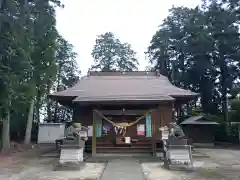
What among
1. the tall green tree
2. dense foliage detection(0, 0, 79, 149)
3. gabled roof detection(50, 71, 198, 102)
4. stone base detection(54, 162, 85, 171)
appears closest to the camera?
stone base detection(54, 162, 85, 171)

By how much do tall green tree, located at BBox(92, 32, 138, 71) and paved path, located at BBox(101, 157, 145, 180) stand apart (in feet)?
87.8

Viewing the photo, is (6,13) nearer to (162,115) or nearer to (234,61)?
(162,115)

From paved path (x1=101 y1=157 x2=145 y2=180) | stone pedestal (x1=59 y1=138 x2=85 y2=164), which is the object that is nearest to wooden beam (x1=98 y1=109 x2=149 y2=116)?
paved path (x1=101 y1=157 x2=145 y2=180)

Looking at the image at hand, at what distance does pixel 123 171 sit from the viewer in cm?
1001

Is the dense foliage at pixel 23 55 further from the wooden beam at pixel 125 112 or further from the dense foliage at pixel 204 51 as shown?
the dense foliage at pixel 204 51

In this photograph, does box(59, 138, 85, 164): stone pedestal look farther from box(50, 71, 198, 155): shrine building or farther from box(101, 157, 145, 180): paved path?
box(50, 71, 198, 155): shrine building

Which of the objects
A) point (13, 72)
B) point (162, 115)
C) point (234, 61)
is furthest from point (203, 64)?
point (13, 72)

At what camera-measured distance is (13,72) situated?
50.3ft

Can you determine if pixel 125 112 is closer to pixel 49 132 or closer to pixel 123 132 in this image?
pixel 123 132

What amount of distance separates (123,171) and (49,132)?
1764 cm

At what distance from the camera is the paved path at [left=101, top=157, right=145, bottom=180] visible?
8984 millimetres

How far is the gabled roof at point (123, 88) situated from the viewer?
→ 46.6ft

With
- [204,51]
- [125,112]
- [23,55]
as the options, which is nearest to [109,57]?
[204,51]

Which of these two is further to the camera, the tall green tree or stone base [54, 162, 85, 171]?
the tall green tree
